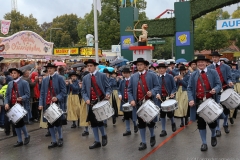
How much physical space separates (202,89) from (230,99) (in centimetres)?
113

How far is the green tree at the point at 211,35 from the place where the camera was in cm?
4944

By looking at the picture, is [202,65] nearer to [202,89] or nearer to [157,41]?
[202,89]

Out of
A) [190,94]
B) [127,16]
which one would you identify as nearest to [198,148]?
[190,94]

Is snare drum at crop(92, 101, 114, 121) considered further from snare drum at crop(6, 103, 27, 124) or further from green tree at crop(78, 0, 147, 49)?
green tree at crop(78, 0, 147, 49)

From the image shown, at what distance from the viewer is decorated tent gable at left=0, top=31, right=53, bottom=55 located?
2156cm

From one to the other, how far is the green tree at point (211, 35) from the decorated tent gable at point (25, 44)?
30116 mm

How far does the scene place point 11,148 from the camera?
790cm

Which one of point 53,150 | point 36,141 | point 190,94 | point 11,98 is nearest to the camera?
point 190,94

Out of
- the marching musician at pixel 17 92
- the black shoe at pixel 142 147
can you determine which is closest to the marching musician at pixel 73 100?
the marching musician at pixel 17 92

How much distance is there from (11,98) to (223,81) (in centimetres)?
509

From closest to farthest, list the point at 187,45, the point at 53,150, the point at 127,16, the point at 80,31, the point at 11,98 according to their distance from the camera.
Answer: the point at 53,150 < the point at 11,98 < the point at 187,45 < the point at 127,16 < the point at 80,31

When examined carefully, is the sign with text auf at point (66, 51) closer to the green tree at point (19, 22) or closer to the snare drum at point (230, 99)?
the green tree at point (19, 22)

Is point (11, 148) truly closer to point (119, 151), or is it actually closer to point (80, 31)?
point (119, 151)

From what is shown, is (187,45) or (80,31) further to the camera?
(80,31)
